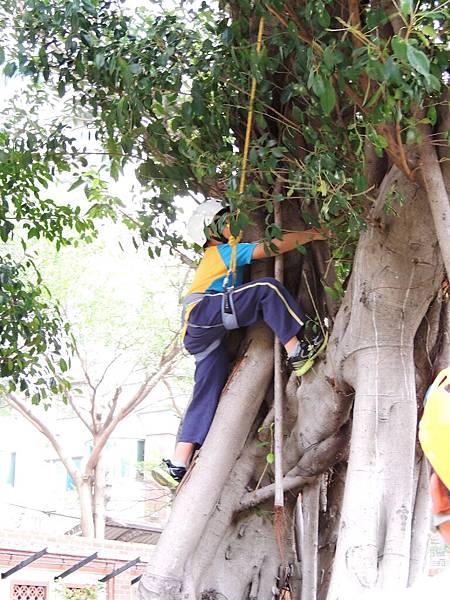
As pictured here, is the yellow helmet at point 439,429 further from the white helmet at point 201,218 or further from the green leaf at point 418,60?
the white helmet at point 201,218

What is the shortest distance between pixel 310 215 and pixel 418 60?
1.36 m

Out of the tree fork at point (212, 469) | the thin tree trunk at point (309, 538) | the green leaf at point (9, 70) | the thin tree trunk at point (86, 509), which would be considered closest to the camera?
the tree fork at point (212, 469)

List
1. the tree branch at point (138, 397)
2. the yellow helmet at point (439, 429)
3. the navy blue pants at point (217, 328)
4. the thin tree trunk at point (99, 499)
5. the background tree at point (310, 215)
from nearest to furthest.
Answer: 1. the yellow helmet at point (439, 429)
2. the background tree at point (310, 215)
3. the navy blue pants at point (217, 328)
4. the tree branch at point (138, 397)
5. the thin tree trunk at point (99, 499)

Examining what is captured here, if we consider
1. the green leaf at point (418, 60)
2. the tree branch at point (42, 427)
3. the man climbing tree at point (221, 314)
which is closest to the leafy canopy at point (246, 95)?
the green leaf at point (418, 60)

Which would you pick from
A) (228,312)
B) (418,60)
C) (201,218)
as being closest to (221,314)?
(228,312)

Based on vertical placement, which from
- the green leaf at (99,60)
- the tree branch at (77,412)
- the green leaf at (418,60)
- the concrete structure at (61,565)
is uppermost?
the green leaf at (99,60)

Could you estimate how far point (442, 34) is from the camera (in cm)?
356

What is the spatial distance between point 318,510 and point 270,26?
2428 millimetres

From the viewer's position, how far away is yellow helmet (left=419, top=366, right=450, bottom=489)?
1345 millimetres

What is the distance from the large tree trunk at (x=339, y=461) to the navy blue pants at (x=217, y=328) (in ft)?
0.48

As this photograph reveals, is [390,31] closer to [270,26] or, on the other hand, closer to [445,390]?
[270,26]

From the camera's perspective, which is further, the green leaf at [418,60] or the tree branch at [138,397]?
the tree branch at [138,397]

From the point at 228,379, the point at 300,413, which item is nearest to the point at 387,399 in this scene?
the point at 300,413

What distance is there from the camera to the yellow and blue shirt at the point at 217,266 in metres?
4.56
